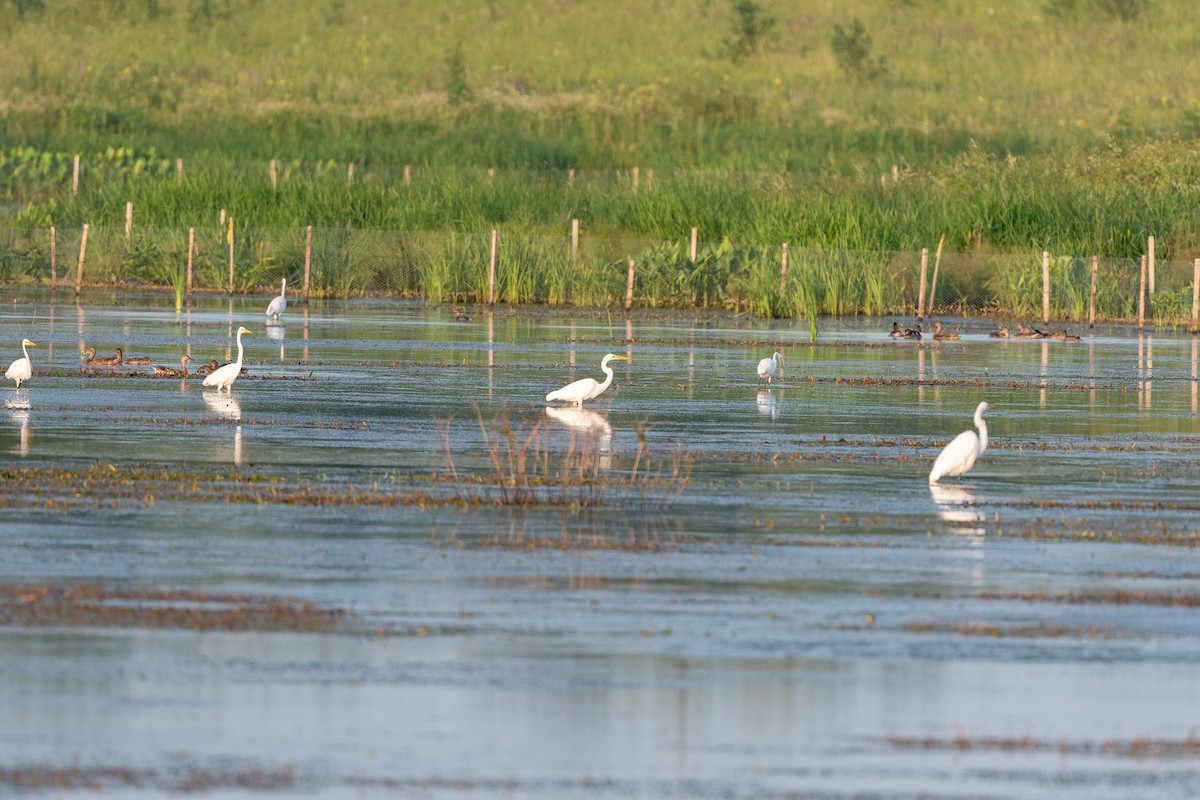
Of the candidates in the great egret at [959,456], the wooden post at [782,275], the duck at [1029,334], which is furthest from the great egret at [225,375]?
the wooden post at [782,275]

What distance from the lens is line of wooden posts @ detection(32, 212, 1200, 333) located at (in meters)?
44.8

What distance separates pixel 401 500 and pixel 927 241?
3413 cm

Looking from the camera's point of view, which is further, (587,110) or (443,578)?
(587,110)

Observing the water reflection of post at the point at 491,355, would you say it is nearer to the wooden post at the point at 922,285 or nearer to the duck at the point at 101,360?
the duck at the point at 101,360

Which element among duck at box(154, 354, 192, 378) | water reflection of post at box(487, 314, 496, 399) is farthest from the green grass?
duck at box(154, 354, 192, 378)

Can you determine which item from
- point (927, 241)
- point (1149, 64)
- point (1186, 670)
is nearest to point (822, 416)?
point (1186, 670)

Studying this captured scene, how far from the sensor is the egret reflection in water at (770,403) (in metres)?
24.9

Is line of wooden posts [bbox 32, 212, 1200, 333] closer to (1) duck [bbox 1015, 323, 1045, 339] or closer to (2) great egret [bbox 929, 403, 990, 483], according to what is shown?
(1) duck [bbox 1015, 323, 1045, 339]

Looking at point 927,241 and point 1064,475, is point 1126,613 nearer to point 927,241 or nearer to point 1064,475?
point 1064,475

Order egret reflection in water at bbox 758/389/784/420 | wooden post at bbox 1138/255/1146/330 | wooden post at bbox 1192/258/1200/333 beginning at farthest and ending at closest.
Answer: wooden post at bbox 1138/255/1146/330, wooden post at bbox 1192/258/1200/333, egret reflection in water at bbox 758/389/784/420

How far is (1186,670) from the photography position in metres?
10.9

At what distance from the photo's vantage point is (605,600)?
12406 mm

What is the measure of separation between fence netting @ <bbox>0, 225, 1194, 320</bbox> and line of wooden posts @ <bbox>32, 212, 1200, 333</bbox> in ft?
0.26

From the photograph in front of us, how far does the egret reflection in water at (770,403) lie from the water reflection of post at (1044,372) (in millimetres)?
3046
